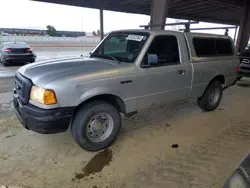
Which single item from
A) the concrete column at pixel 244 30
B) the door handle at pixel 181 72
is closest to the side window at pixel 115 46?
the door handle at pixel 181 72

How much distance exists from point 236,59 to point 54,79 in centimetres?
454

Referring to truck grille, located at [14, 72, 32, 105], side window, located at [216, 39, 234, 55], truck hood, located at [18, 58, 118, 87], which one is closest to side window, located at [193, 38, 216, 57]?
side window, located at [216, 39, 234, 55]

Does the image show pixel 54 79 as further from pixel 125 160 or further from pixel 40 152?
pixel 125 160

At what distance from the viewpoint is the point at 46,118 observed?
269 cm

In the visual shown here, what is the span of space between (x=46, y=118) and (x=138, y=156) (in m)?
1.45

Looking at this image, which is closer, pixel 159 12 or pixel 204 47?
pixel 204 47

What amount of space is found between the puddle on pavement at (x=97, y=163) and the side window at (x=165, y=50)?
1755mm

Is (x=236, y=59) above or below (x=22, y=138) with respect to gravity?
above

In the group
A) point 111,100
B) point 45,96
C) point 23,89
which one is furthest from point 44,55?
point 45,96

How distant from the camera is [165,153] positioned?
10.6 feet

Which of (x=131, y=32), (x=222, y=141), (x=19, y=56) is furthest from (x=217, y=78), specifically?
(x=19, y=56)

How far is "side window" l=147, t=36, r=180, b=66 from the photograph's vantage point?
3.64m

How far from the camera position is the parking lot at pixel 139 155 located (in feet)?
8.63

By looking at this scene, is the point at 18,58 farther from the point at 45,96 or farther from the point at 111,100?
the point at 45,96
